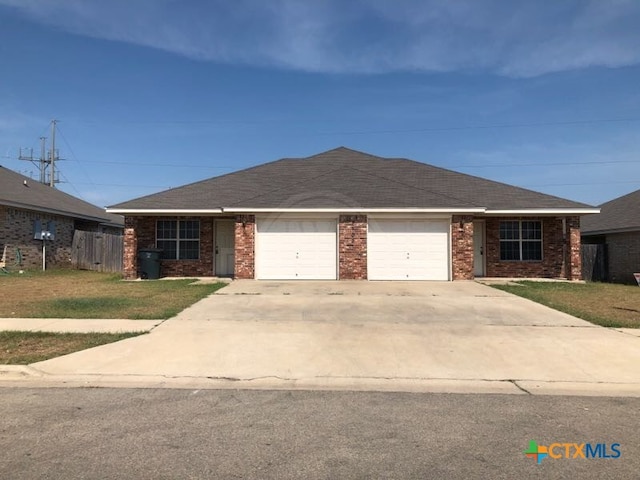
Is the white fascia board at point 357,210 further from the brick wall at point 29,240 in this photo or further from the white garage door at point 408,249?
the brick wall at point 29,240

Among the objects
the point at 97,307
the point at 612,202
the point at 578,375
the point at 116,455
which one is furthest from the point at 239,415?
the point at 612,202

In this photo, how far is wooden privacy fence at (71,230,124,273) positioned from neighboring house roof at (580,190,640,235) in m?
22.6

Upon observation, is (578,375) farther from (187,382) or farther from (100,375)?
(100,375)

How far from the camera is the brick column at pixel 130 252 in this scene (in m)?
19.1

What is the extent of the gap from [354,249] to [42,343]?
11629 mm

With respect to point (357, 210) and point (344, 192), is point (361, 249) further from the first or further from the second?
point (344, 192)

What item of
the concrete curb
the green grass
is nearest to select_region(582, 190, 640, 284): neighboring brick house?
the concrete curb

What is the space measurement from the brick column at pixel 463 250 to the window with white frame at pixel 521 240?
8.61 ft

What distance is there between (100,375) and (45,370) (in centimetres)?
77

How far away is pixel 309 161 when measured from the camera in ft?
78.5

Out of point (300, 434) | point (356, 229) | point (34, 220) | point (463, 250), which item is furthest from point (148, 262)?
point (300, 434)

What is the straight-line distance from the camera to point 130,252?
19.1m

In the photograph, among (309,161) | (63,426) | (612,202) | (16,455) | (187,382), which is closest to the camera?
(16,455)

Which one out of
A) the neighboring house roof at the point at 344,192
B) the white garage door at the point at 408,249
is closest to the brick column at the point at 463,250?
the white garage door at the point at 408,249
